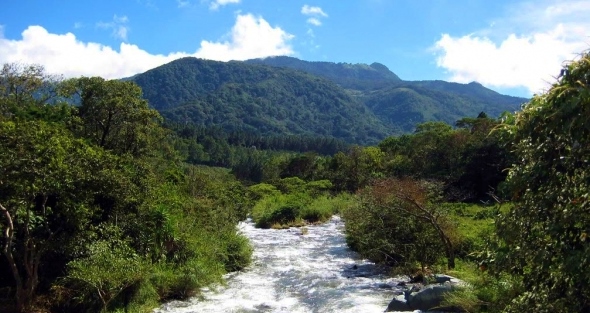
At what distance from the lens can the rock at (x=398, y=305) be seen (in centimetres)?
1709

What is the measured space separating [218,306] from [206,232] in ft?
22.2

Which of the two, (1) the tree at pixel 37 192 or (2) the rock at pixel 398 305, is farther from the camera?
(2) the rock at pixel 398 305

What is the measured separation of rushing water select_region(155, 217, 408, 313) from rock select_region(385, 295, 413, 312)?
0.47m

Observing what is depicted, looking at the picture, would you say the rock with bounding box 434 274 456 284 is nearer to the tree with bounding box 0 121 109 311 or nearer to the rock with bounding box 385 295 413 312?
the rock with bounding box 385 295 413 312

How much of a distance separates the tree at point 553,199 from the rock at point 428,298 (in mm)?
11524

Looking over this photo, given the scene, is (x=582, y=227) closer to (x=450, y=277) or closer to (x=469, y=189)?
(x=450, y=277)

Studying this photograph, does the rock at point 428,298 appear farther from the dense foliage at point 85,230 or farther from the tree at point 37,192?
the tree at point 37,192

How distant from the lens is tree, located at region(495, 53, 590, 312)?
464cm

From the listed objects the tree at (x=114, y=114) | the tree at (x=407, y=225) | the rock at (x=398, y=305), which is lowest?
the rock at (x=398, y=305)

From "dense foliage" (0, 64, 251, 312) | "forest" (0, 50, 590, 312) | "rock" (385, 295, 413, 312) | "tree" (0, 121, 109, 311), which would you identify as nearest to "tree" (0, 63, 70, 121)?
"forest" (0, 50, 590, 312)

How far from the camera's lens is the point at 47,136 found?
1462cm

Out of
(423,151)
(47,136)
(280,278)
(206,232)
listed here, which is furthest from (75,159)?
(423,151)

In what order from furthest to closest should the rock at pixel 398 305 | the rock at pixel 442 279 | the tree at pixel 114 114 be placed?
the tree at pixel 114 114 → the rock at pixel 442 279 → the rock at pixel 398 305

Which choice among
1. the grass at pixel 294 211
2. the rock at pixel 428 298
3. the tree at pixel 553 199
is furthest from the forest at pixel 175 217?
the grass at pixel 294 211
